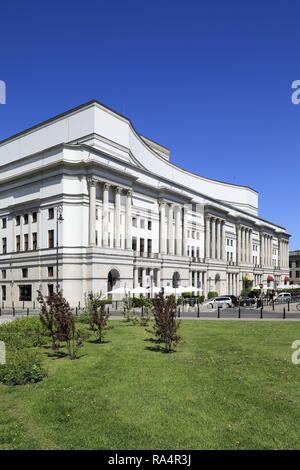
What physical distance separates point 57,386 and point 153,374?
3.35 m

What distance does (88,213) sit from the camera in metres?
59.7

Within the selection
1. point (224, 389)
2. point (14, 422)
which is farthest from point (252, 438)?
point (14, 422)

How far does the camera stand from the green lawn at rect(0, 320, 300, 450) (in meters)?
9.30

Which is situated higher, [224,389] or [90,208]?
[90,208]

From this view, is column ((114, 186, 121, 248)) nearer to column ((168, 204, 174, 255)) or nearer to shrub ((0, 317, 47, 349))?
column ((168, 204, 174, 255))

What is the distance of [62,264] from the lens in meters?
58.1

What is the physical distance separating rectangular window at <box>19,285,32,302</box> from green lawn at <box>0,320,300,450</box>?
1782 inches

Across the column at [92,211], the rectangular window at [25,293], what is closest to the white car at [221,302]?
the column at [92,211]

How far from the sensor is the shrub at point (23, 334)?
22078 millimetres

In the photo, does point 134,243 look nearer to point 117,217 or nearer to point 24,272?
point 117,217

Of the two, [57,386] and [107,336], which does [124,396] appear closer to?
[57,386]

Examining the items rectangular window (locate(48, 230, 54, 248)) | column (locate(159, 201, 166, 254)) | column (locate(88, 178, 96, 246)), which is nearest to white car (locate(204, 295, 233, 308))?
column (locate(159, 201, 166, 254))

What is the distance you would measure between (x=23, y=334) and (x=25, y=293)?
4045cm
